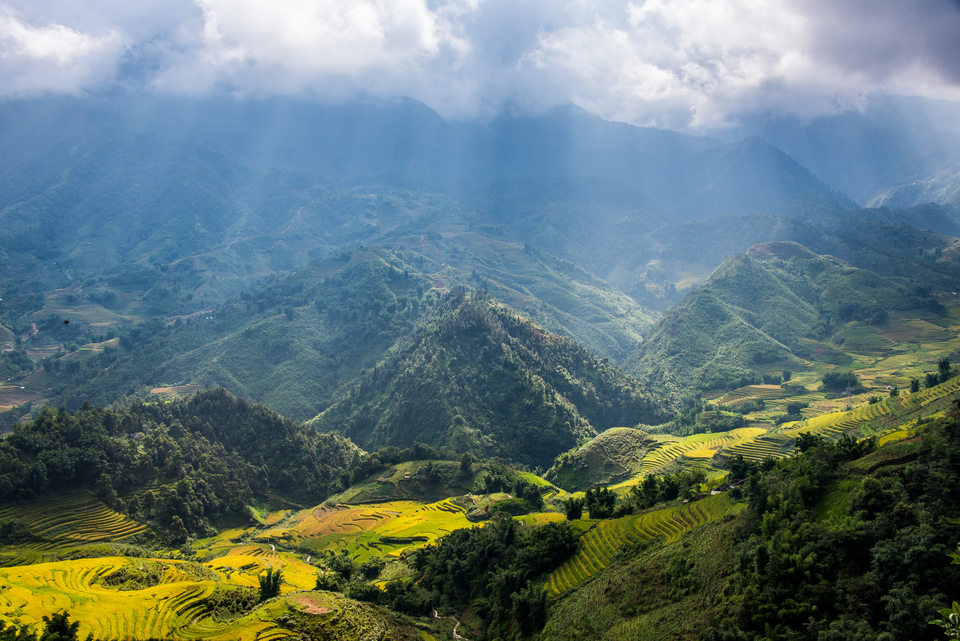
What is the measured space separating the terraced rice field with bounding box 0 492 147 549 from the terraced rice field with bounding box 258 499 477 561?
547 inches

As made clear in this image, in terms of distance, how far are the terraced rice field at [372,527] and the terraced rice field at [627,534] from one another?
1871 cm

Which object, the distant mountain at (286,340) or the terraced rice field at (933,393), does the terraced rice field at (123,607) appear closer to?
the terraced rice field at (933,393)

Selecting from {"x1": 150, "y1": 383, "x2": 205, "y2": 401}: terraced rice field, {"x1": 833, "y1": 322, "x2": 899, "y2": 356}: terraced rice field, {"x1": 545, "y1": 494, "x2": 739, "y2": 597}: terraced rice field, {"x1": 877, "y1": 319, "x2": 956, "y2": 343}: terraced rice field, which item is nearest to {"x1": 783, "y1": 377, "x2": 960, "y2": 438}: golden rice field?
{"x1": 545, "y1": 494, "x2": 739, "y2": 597}: terraced rice field

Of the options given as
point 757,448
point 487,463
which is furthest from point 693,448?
point 487,463

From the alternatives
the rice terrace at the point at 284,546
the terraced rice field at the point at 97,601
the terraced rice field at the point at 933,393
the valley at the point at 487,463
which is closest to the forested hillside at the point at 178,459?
the valley at the point at 487,463

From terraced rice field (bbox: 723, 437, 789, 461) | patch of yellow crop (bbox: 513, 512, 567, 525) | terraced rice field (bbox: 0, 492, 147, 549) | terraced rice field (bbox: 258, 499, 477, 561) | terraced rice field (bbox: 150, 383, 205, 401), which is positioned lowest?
terraced rice field (bbox: 258, 499, 477, 561)

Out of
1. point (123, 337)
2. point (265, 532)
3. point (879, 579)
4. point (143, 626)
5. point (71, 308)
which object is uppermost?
point (71, 308)

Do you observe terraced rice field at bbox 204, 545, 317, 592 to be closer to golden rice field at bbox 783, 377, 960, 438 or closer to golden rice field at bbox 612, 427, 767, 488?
golden rice field at bbox 612, 427, 767, 488

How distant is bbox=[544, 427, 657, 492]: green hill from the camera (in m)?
78.2

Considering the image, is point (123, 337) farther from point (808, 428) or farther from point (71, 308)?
point (808, 428)

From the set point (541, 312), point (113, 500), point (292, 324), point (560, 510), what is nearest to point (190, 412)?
point (113, 500)

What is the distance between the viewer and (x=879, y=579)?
2077 centimetres

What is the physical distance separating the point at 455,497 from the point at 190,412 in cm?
4102

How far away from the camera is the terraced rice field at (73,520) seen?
5047cm
